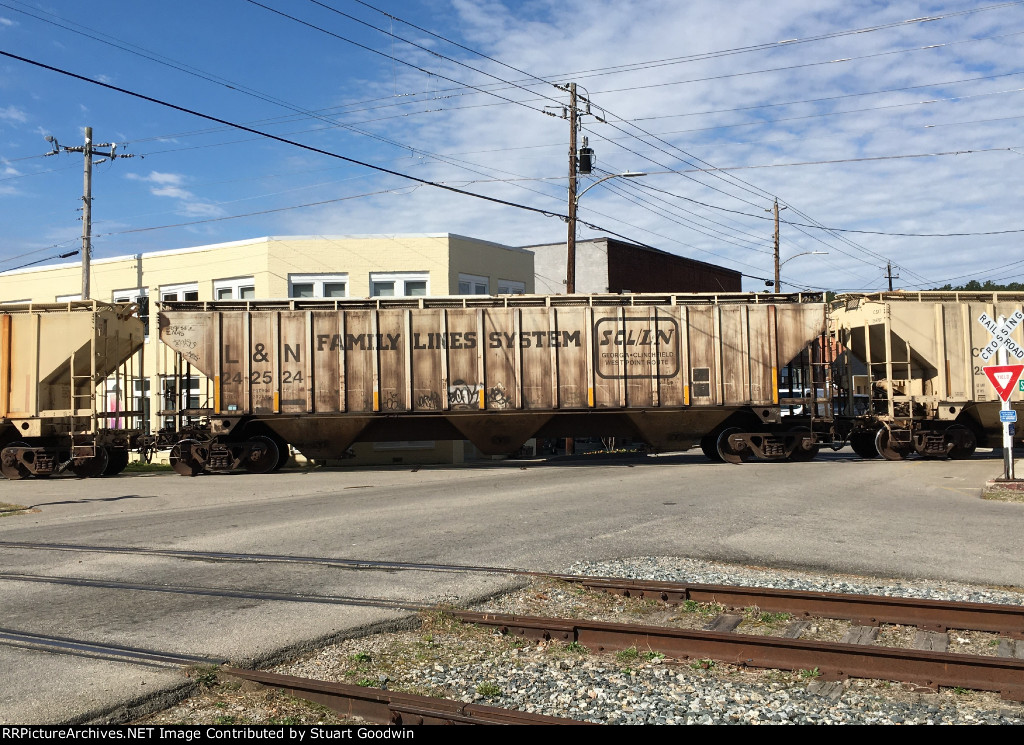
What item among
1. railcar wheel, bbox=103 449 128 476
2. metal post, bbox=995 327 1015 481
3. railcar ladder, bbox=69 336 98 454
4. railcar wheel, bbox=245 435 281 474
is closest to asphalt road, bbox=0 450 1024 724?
metal post, bbox=995 327 1015 481

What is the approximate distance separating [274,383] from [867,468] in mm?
14353

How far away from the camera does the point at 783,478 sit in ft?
54.9

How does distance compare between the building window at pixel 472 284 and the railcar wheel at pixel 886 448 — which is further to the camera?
the building window at pixel 472 284

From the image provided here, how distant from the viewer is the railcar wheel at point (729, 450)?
21.0m

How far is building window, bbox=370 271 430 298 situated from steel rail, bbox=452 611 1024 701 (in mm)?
21020

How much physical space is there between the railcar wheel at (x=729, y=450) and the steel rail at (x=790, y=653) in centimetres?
1570

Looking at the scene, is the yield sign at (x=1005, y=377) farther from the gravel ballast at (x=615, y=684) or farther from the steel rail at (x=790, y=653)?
the steel rail at (x=790, y=653)

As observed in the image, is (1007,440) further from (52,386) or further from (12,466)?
(12,466)

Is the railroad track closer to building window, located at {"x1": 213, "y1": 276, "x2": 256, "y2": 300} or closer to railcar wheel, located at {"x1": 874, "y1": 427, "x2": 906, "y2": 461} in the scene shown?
railcar wheel, located at {"x1": 874, "y1": 427, "x2": 906, "y2": 461}

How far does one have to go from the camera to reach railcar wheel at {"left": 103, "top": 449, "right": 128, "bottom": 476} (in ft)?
68.8

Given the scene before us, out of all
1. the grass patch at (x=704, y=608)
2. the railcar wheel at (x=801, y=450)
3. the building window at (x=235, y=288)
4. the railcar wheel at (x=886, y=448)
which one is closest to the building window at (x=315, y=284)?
the building window at (x=235, y=288)

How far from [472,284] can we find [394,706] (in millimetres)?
24006
